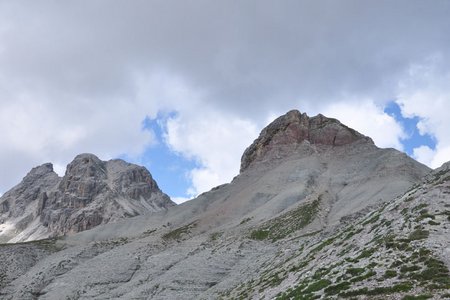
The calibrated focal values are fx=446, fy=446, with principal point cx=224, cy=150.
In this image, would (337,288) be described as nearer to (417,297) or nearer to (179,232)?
(417,297)

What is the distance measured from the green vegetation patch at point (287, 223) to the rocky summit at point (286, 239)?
14.1 inches

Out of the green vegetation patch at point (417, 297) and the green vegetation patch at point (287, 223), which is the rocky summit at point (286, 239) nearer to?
the green vegetation patch at point (417, 297)

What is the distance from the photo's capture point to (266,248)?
3196 inches

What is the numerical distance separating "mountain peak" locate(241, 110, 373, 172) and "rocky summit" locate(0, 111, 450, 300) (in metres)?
0.57

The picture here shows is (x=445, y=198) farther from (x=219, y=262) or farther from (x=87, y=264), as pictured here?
(x=87, y=264)

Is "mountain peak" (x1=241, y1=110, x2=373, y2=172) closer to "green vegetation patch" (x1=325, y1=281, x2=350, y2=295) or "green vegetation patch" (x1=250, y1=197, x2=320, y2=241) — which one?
"green vegetation patch" (x1=250, y1=197, x2=320, y2=241)

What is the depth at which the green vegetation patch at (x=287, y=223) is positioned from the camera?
91256 millimetres

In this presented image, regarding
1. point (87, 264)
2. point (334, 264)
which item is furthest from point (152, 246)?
point (334, 264)

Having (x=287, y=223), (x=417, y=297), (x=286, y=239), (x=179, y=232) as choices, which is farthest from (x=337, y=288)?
(x=179, y=232)

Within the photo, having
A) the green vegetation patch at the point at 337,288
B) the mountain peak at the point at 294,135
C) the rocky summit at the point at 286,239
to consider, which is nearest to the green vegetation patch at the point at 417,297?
the rocky summit at the point at 286,239

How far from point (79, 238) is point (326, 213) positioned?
85.3m

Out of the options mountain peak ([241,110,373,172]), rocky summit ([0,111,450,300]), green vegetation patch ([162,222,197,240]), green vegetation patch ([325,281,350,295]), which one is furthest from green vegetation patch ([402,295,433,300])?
mountain peak ([241,110,373,172])

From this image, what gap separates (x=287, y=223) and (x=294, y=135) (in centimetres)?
8969

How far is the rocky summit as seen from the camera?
115ft
